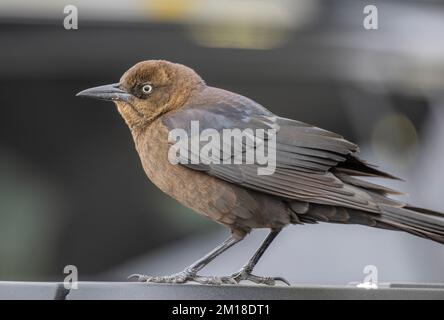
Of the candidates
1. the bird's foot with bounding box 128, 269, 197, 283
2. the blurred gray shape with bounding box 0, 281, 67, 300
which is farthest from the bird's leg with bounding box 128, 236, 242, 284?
the blurred gray shape with bounding box 0, 281, 67, 300

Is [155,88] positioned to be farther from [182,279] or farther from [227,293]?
[227,293]

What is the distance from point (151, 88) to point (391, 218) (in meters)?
0.87

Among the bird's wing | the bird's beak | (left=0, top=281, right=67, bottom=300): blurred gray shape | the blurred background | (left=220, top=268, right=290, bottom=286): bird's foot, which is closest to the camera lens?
(left=0, top=281, right=67, bottom=300): blurred gray shape

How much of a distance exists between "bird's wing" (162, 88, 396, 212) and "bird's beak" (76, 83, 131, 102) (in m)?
0.21

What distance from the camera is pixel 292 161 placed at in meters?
3.31

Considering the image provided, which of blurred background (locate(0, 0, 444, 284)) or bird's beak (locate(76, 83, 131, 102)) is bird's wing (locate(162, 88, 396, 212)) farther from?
blurred background (locate(0, 0, 444, 284))

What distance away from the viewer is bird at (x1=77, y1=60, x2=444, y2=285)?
3262mm

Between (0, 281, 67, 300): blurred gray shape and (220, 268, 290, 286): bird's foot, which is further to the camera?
(220, 268, 290, 286): bird's foot

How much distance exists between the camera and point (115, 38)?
7836 mm

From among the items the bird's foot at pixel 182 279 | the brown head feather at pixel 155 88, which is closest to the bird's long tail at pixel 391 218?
the bird's foot at pixel 182 279

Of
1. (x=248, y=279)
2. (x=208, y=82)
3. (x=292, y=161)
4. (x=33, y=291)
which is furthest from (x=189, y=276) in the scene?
(x=208, y=82)

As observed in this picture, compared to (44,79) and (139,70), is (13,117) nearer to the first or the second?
(44,79)
